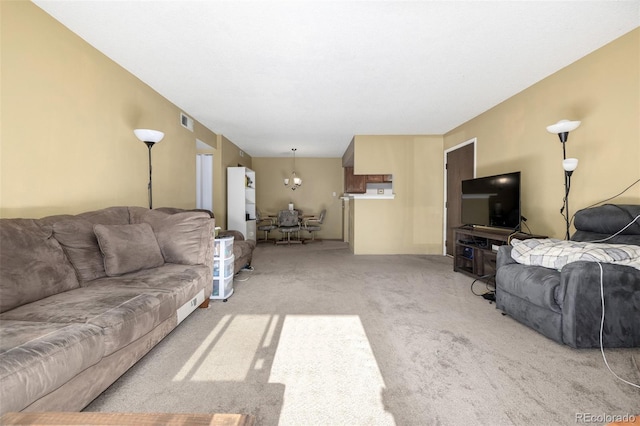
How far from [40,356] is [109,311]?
395 millimetres

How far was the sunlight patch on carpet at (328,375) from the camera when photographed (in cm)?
133

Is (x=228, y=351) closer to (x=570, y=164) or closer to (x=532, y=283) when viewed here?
(x=532, y=283)

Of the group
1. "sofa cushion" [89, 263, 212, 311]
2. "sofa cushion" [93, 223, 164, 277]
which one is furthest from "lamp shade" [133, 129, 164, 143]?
"sofa cushion" [89, 263, 212, 311]

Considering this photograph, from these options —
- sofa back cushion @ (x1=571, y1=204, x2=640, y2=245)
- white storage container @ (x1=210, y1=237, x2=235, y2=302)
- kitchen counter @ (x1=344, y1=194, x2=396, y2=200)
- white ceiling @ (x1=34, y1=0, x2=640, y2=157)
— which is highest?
white ceiling @ (x1=34, y1=0, x2=640, y2=157)

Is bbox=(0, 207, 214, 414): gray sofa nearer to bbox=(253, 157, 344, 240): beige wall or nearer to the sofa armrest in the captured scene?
the sofa armrest

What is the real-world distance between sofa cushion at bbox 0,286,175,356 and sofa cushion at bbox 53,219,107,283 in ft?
0.67

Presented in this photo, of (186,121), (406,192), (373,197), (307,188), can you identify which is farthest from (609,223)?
(307,188)

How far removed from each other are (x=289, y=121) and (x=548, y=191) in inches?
157

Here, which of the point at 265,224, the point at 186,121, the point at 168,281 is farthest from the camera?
the point at 265,224

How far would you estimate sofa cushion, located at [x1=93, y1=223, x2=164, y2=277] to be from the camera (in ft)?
6.74

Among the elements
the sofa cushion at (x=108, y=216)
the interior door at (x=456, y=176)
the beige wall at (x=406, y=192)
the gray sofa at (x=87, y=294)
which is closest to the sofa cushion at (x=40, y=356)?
the gray sofa at (x=87, y=294)

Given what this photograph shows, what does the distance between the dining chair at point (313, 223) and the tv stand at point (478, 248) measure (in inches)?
170

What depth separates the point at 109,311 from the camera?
4.74ft

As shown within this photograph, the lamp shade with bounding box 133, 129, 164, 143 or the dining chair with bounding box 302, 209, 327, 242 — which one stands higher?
the lamp shade with bounding box 133, 129, 164, 143
